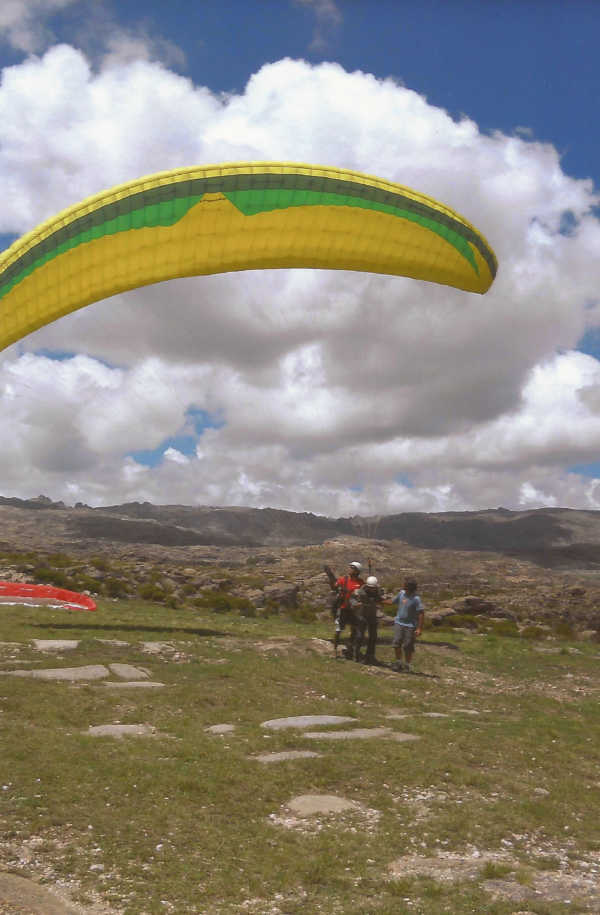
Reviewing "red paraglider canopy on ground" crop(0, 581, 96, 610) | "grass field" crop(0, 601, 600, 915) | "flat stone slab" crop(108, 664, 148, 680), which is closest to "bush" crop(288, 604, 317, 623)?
"red paraglider canopy on ground" crop(0, 581, 96, 610)

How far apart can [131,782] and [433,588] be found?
52.3 m

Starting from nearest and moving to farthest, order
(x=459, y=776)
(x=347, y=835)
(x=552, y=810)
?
(x=347, y=835) < (x=552, y=810) < (x=459, y=776)

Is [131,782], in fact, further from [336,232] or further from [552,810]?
[336,232]

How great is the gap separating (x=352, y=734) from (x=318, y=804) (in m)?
2.45

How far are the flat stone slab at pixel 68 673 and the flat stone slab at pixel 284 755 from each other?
4.40 metres

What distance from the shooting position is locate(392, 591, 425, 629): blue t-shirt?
14557 millimetres

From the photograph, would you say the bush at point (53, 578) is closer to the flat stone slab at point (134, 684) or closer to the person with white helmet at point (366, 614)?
the person with white helmet at point (366, 614)

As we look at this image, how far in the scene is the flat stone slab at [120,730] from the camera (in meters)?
8.44

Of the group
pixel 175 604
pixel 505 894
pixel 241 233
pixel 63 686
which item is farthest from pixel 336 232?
pixel 175 604

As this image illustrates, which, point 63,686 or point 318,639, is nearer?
point 63,686

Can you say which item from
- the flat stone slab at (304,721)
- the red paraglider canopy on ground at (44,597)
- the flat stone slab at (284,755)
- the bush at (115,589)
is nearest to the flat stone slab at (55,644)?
the flat stone slab at (304,721)

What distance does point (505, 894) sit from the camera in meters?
4.94

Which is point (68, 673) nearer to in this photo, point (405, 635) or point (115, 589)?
point (405, 635)

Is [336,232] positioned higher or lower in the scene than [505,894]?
higher
